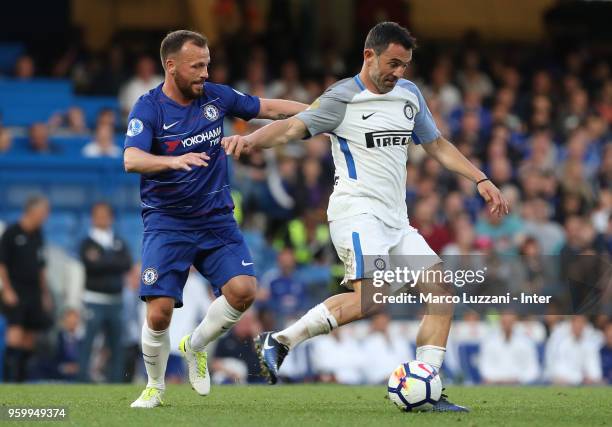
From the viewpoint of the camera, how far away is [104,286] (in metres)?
14.6

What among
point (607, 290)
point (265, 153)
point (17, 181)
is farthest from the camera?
point (265, 153)

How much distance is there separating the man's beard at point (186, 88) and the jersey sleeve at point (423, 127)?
1440 mm

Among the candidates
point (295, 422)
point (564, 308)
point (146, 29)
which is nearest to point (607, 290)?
point (564, 308)

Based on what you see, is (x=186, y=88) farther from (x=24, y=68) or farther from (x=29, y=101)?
(x=24, y=68)

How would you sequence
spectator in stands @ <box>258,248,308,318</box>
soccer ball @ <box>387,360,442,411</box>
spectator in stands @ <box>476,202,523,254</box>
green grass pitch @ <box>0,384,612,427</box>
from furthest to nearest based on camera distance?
spectator in stands @ <box>476,202,523,254</box> < spectator in stands @ <box>258,248,308,318</box> < soccer ball @ <box>387,360,442,411</box> < green grass pitch @ <box>0,384,612,427</box>

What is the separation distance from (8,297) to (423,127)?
717 cm

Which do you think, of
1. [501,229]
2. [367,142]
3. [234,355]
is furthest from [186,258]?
[501,229]

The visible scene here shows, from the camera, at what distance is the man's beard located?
845 centimetres

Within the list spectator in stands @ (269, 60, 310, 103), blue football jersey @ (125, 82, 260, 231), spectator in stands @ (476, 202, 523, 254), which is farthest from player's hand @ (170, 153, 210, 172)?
spectator in stands @ (269, 60, 310, 103)

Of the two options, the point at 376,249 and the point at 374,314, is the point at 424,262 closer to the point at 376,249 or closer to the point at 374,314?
the point at 376,249

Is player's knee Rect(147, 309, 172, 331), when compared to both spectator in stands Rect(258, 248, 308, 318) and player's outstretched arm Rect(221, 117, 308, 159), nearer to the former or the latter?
player's outstretched arm Rect(221, 117, 308, 159)

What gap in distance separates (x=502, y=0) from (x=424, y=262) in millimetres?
16722

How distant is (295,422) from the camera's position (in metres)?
7.57

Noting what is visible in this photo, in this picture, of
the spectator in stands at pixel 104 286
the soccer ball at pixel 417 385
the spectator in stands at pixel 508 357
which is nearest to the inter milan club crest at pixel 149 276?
the soccer ball at pixel 417 385
